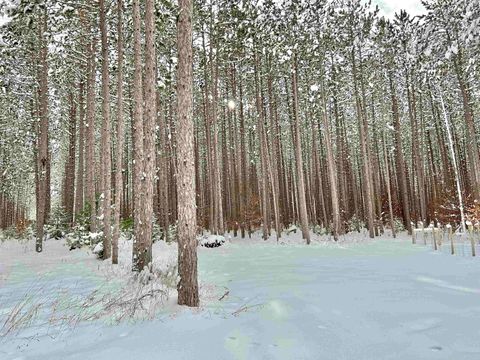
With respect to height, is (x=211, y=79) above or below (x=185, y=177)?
above

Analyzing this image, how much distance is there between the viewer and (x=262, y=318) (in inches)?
179

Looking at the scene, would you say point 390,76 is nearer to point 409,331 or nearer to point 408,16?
point 408,16

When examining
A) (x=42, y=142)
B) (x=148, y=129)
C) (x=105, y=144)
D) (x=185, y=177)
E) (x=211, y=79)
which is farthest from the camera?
(x=211, y=79)

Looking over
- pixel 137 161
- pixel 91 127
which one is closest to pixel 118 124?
pixel 137 161

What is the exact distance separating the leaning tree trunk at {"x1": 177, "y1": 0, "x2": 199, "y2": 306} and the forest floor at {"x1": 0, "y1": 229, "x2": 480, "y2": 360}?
0.40 metres

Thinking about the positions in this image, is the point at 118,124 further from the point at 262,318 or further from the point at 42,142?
the point at 262,318

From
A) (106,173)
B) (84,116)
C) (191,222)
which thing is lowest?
(191,222)

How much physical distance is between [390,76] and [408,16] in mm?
3763

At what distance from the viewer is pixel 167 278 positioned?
21.8ft

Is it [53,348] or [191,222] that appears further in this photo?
[191,222]

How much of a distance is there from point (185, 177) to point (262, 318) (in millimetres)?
2412

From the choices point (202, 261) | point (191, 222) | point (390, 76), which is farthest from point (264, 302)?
point (390, 76)

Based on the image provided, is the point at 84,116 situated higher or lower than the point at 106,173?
higher

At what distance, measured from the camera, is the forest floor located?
346cm
